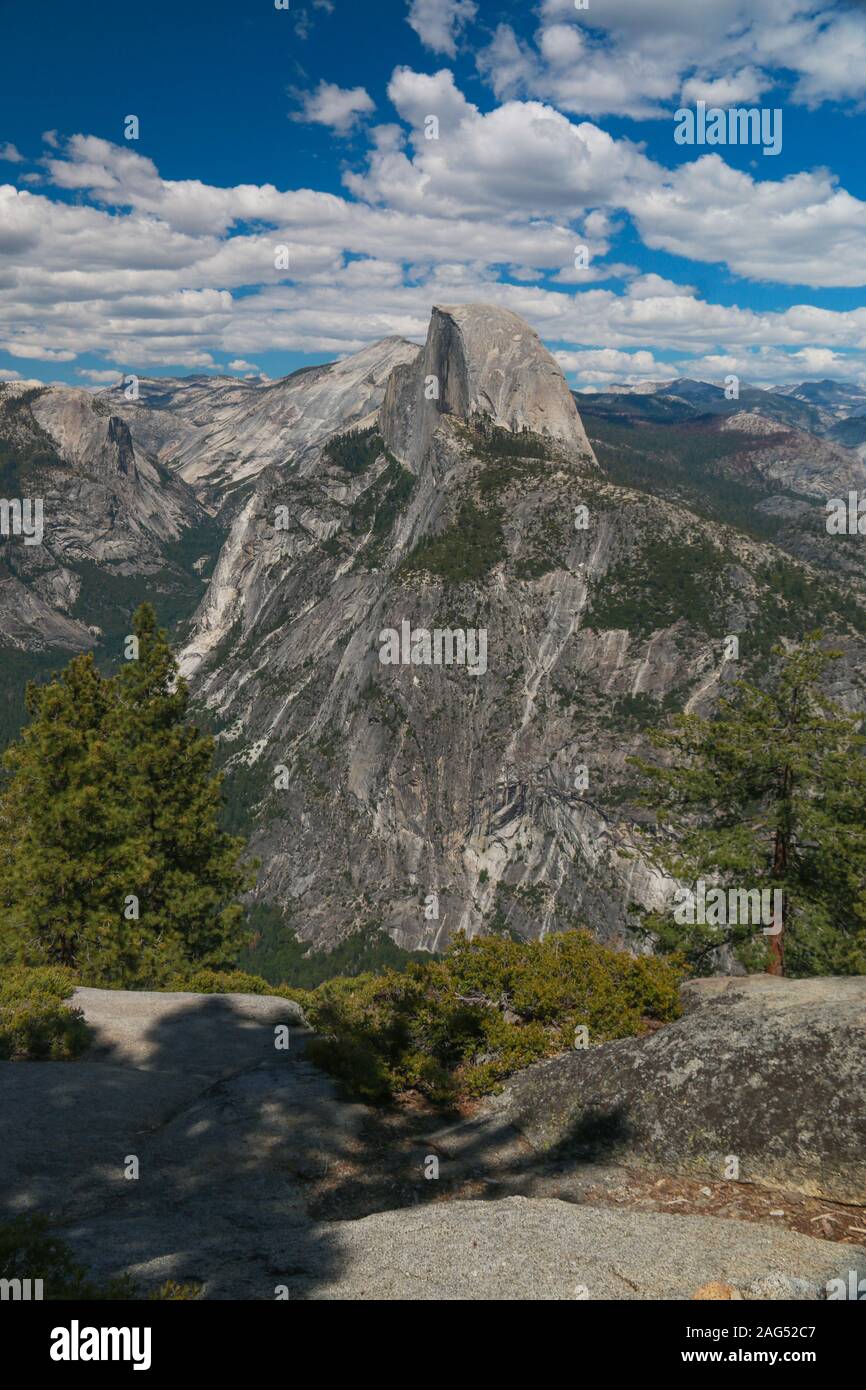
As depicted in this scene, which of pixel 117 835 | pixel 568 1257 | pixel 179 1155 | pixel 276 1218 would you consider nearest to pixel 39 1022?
pixel 179 1155

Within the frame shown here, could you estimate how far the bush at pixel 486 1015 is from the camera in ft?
56.7

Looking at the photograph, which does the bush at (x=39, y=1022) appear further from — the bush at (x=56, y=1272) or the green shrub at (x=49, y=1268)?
the green shrub at (x=49, y=1268)

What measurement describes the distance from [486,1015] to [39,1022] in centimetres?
1228

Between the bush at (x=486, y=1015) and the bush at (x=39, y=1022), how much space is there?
6.77 meters

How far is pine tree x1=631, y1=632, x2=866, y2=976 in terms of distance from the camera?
24297mm

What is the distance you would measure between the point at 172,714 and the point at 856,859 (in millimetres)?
27945

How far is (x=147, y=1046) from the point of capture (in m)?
21.9

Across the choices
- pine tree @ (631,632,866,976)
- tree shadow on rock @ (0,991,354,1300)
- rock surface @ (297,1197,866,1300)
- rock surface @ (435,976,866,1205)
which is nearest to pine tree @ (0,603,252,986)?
tree shadow on rock @ (0,991,354,1300)

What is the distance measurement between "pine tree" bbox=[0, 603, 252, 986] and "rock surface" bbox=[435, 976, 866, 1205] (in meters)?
20.4

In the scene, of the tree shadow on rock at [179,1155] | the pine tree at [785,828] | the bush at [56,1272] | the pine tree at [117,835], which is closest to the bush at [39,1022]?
the tree shadow on rock at [179,1155]

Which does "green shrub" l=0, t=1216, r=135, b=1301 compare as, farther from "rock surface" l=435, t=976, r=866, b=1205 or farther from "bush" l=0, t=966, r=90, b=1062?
"bush" l=0, t=966, r=90, b=1062
